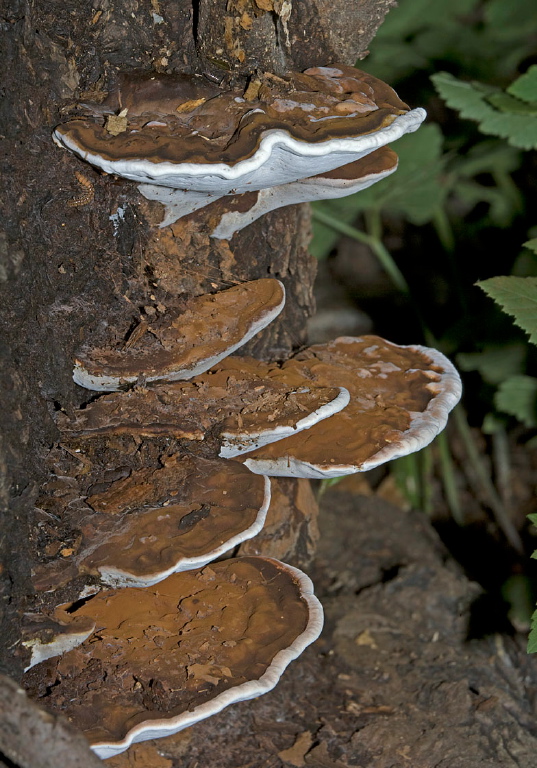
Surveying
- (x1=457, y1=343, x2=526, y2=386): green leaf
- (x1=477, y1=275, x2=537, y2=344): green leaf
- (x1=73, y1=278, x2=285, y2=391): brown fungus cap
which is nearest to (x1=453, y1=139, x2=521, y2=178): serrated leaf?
(x1=457, y1=343, x2=526, y2=386): green leaf

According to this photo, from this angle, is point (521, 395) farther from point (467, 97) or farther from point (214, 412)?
point (214, 412)

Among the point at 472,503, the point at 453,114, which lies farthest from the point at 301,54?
the point at 453,114

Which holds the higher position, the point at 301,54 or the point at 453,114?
the point at 301,54

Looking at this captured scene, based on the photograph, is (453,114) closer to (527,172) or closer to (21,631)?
Result: (527,172)

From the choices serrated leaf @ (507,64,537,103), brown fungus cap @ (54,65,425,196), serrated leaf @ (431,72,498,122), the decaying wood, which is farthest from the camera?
serrated leaf @ (431,72,498,122)

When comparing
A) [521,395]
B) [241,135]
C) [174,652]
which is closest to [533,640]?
[174,652]

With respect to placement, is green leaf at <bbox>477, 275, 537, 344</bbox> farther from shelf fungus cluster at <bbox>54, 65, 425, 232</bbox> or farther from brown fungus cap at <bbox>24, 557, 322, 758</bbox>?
brown fungus cap at <bbox>24, 557, 322, 758</bbox>
